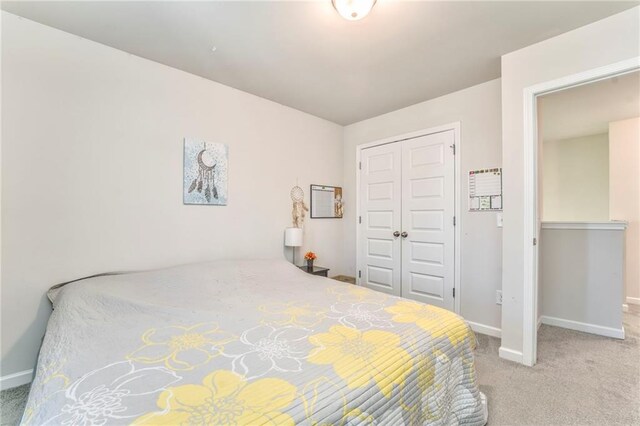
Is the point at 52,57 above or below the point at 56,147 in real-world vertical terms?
above

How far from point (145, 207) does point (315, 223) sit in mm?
1880

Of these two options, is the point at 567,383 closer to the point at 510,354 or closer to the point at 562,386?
the point at 562,386

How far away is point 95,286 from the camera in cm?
175

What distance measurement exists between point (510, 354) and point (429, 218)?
55.6 inches

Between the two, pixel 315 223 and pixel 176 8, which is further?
pixel 315 223

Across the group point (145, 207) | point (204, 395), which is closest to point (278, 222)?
point (145, 207)

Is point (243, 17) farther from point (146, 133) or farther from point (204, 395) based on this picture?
point (204, 395)

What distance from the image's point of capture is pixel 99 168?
2066mm

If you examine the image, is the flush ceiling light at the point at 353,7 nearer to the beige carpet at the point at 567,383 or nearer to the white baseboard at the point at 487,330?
the beige carpet at the point at 567,383

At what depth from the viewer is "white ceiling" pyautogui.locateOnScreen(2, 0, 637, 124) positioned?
1.73 meters

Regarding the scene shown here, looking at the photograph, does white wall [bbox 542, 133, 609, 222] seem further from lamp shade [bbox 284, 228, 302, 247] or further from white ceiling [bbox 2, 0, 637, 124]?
lamp shade [bbox 284, 228, 302, 247]

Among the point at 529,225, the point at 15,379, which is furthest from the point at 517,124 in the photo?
the point at 15,379

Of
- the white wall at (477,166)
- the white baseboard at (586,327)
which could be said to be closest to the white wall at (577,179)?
the white baseboard at (586,327)

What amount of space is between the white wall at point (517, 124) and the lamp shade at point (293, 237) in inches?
74.6
